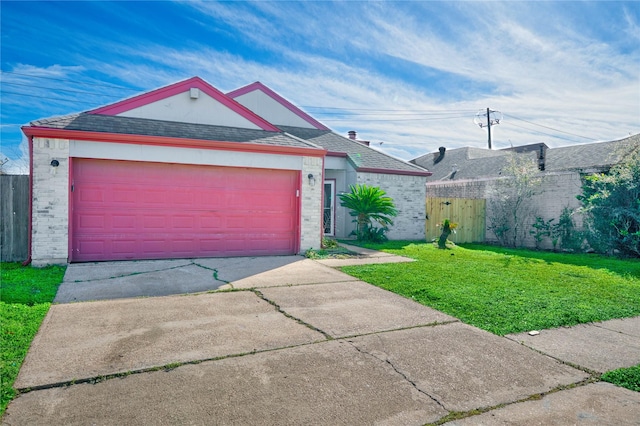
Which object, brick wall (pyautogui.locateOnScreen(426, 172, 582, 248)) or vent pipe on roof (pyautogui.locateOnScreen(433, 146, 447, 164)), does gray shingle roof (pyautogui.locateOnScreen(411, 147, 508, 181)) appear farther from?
brick wall (pyautogui.locateOnScreen(426, 172, 582, 248))

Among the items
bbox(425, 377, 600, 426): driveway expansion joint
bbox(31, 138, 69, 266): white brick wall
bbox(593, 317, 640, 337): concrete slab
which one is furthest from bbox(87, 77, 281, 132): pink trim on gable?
bbox(425, 377, 600, 426): driveway expansion joint

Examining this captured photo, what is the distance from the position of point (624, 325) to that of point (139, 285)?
265 inches

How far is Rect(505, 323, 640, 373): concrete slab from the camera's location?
142 inches

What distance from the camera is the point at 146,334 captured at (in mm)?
4039

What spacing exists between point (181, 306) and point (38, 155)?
506cm

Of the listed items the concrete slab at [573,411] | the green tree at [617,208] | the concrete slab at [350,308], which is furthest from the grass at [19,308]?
the green tree at [617,208]

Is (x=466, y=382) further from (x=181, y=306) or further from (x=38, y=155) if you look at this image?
(x=38, y=155)

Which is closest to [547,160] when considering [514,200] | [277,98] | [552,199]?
[514,200]

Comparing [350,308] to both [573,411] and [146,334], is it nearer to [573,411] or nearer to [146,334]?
[146,334]

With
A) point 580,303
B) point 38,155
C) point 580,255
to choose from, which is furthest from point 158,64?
point 580,255

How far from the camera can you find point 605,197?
10672mm

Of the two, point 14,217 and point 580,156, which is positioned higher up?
point 580,156

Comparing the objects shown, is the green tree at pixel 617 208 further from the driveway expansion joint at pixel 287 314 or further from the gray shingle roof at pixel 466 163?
the driveway expansion joint at pixel 287 314

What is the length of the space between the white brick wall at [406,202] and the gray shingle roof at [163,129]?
5.28 metres
